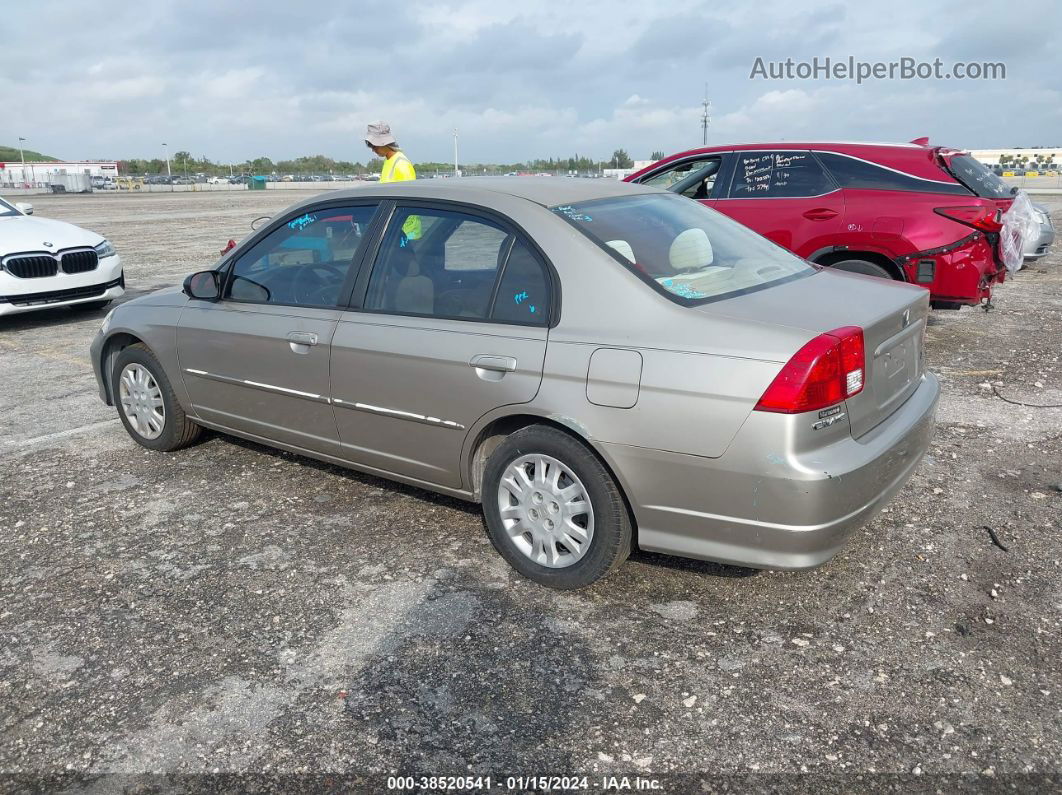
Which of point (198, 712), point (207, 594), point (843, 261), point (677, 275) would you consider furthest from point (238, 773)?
point (843, 261)

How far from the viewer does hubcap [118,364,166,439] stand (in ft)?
16.7

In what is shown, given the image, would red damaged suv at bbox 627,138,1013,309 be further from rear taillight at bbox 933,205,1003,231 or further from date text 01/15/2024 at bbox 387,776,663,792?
date text 01/15/2024 at bbox 387,776,663,792

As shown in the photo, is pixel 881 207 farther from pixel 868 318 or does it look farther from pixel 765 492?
pixel 765 492

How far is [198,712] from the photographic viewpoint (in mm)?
2771

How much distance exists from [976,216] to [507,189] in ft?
15.6

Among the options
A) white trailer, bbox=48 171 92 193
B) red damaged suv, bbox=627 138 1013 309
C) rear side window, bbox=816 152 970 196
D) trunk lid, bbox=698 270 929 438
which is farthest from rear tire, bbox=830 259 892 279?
white trailer, bbox=48 171 92 193

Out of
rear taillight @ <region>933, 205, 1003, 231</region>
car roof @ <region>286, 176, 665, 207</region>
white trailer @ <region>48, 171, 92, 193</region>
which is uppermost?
white trailer @ <region>48, 171, 92, 193</region>

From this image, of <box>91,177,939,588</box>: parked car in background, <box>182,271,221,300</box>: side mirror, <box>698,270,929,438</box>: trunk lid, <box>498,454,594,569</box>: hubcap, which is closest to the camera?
<box>91,177,939,588</box>: parked car in background

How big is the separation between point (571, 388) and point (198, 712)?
1.67 m

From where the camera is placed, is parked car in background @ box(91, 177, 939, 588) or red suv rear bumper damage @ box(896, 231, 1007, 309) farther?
red suv rear bumper damage @ box(896, 231, 1007, 309)

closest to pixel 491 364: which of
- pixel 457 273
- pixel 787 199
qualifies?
pixel 457 273

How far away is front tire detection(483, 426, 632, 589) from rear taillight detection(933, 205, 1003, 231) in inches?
200

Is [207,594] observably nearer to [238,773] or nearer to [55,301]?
[238,773]

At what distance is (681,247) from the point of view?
3643 mm
